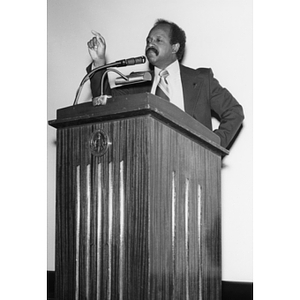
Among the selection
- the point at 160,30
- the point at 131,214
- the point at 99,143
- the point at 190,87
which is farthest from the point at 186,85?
the point at 131,214

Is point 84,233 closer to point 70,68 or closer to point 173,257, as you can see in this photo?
point 173,257

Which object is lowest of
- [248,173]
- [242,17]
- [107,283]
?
[107,283]

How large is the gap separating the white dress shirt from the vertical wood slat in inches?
38.8

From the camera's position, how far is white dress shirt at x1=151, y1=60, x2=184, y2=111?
264cm

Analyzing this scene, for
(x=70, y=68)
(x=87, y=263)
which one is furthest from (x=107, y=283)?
(x=70, y=68)

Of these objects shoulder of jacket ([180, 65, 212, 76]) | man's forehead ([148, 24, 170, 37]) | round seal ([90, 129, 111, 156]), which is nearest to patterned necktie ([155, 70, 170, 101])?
shoulder of jacket ([180, 65, 212, 76])

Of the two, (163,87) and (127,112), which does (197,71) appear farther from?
(127,112)

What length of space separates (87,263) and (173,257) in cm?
28

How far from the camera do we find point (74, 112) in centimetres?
159

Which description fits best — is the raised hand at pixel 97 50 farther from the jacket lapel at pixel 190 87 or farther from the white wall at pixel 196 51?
the jacket lapel at pixel 190 87

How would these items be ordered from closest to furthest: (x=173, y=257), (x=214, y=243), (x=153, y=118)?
(x=153, y=118) < (x=173, y=257) < (x=214, y=243)

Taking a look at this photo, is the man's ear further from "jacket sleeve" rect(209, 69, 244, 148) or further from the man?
"jacket sleeve" rect(209, 69, 244, 148)

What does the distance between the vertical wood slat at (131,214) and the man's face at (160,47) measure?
1.12 m

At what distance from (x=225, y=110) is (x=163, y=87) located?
0.37 metres
